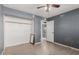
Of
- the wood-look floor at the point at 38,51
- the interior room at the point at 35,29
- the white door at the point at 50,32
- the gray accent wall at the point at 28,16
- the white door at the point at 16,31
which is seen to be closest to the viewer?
the wood-look floor at the point at 38,51

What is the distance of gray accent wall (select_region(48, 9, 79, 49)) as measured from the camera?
3.21 m

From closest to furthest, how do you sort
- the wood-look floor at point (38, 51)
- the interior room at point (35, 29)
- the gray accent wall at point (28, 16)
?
the wood-look floor at point (38, 51) → the interior room at point (35, 29) → the gray accent wall at point (28, 16)

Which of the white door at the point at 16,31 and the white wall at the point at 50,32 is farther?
the white wall at the point at 50,32

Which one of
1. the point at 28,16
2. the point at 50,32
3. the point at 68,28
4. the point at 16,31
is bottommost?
the point at 50,32

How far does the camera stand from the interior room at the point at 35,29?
116 inches

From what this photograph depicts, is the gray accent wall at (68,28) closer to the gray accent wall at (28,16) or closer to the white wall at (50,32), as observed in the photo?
the white wall at (50,32)

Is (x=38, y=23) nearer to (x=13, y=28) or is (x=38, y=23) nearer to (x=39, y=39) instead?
(x=39, y=39)

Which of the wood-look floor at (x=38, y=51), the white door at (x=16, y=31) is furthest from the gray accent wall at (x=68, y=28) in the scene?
A: the white door at (x=16, y=31)

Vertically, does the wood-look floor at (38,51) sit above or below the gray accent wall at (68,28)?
below

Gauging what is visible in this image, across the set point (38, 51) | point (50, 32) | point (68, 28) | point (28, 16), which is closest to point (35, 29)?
point (28, 16)

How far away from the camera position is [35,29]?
15.1ft

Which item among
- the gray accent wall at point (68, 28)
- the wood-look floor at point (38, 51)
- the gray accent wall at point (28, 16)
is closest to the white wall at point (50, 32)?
the gray accent wall at point (68, 28)

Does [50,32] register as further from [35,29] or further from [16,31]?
[16,31]

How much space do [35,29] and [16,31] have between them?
3.94ft
